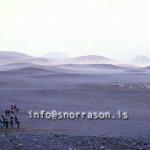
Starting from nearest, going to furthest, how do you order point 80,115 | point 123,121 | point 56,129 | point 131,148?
Result: point 131,148 < point 56,129 < point 123,121 < point 80,115

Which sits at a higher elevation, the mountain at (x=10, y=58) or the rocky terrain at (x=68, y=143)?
the mountain at (x=10, y=58)

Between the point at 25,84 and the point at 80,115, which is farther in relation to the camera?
the point at 25,84

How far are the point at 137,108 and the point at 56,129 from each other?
9.77 metres

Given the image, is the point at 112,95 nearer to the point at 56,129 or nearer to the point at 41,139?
the point at 56,129

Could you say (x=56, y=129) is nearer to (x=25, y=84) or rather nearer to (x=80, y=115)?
(x=80, y=115)

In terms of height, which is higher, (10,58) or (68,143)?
(10,58)

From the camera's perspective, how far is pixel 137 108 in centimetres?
2975

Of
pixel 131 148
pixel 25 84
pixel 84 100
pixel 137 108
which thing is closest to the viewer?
pixel 131 148

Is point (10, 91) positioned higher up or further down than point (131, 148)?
higher up

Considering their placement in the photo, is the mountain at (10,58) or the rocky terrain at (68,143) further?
the mountain at (10,58)

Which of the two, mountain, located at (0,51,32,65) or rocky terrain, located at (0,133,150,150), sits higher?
mountain, located at (0,51,32,65)

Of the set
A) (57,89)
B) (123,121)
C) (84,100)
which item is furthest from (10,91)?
(123,121)

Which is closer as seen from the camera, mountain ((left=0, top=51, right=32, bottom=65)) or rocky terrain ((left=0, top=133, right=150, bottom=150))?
rocky terrain ((left=0, top=133, right=150, bottom=150))

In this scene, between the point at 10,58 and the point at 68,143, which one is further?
the point at 10,58
